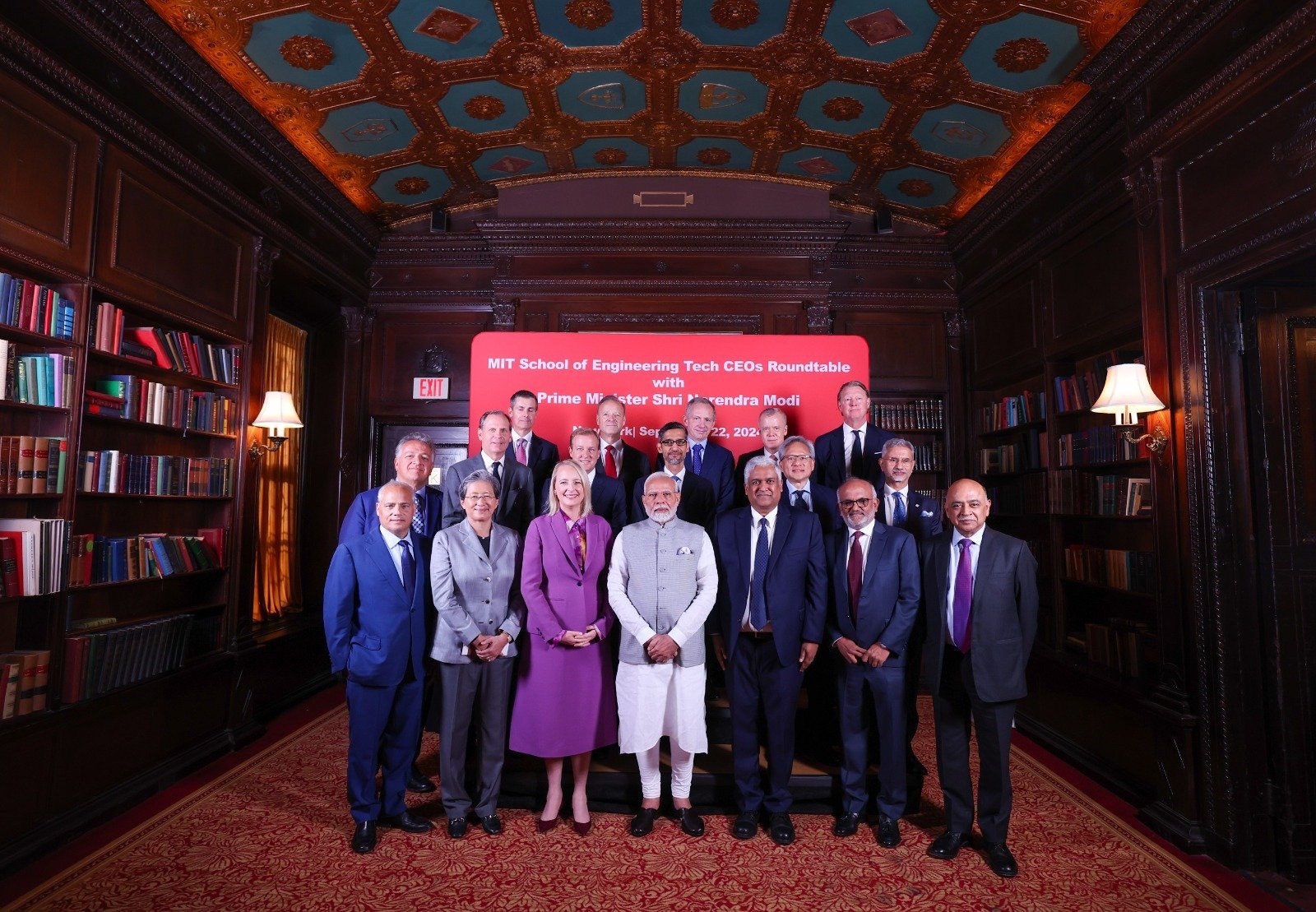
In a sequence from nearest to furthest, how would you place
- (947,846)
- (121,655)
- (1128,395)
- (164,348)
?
(947,846)
(1128,395)
(121,655)
(164,348)

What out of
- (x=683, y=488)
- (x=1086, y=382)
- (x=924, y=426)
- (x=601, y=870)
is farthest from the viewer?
(x=924, y=426)

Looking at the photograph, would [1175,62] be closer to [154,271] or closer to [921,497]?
[921,497]

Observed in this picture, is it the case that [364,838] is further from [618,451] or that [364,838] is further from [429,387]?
[429,387]

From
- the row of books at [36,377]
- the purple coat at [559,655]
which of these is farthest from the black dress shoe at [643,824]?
the row of books at [36,377]

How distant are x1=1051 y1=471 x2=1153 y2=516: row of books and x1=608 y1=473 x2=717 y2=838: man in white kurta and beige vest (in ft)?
7.54

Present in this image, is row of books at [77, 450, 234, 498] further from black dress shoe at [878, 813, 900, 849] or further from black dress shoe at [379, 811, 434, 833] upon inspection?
black dress shoe at [878, 813, 900, 849]

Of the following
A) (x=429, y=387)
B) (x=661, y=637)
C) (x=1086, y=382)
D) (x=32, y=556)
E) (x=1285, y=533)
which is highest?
(x=429, y=387)

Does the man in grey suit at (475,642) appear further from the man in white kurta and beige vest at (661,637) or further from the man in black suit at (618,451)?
the man in black suit at (618,451)

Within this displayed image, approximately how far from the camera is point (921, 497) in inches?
138

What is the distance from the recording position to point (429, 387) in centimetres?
655

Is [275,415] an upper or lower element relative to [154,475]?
upper

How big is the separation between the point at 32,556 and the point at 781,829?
3.40 meters

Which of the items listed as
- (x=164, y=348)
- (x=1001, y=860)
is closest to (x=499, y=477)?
(x=164, y=348)

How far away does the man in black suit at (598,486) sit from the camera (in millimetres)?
3598
